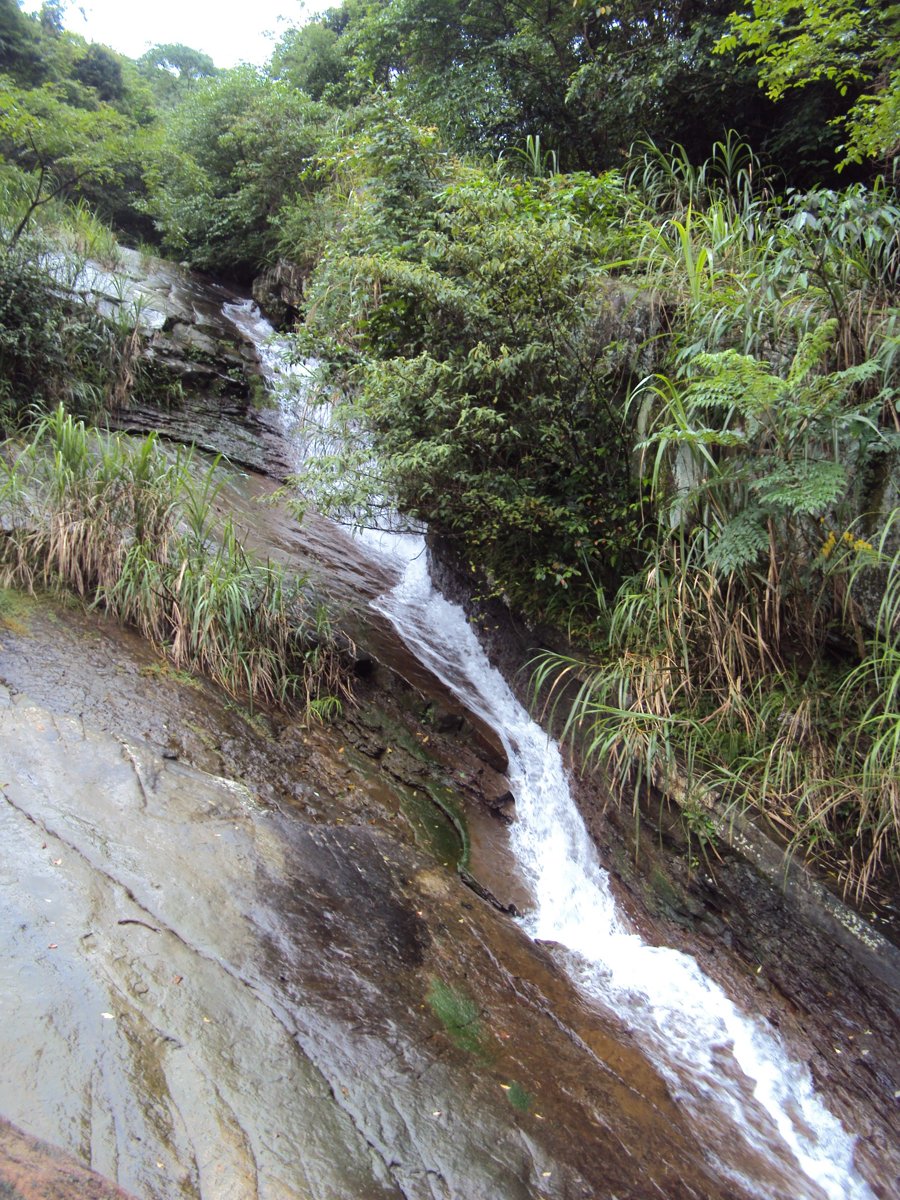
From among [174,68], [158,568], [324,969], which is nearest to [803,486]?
[324,969]

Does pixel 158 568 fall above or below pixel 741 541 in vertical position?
below

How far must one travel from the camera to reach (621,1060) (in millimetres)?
3594

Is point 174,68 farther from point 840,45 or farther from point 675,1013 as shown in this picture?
point 675,1013

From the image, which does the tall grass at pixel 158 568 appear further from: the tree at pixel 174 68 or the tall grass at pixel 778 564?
the tree at pixel 174 68

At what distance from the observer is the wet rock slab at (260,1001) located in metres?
2.27

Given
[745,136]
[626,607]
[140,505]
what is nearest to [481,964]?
[626,607]

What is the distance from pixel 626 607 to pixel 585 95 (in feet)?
21.5

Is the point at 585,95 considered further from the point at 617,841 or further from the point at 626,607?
the point at 617,841

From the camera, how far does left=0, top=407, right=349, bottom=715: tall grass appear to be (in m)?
5.16

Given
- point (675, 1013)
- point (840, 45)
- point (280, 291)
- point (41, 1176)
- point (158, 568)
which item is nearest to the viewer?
point (41, 1176)

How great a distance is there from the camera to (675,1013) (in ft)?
13.3

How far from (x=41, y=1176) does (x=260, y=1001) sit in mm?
1449

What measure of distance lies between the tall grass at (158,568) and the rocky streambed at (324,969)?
28 cm

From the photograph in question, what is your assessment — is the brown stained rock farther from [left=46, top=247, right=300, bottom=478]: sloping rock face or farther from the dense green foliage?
[left=46, top=247, right=300, bottom=478]: sloping rock face
